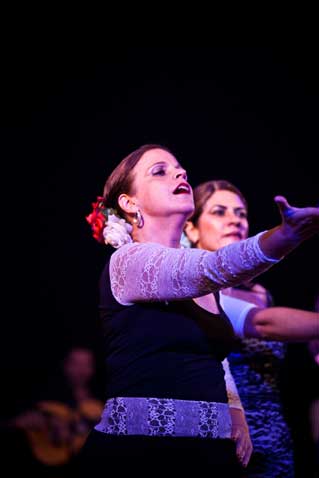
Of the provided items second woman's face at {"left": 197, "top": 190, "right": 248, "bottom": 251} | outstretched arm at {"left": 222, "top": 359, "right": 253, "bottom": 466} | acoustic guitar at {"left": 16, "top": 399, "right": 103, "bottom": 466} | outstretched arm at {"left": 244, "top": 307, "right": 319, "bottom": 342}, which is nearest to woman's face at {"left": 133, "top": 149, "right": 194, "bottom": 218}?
outstretched arm at {"left": 244, "top": 307, "right": 319, "bottom": 342}

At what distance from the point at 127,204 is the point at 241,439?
82cm

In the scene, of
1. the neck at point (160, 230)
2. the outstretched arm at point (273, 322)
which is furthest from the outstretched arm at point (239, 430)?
the neck at point (160, 230)

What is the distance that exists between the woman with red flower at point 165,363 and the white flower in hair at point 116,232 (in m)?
0.07

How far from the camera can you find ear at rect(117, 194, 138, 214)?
5.98 ft

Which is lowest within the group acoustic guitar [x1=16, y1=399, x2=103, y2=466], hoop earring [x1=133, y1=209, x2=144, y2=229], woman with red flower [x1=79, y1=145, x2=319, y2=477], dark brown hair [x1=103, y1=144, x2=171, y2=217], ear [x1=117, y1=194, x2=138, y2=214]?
acoustic guitar [x1=16, y1=399, x2=103, y2=466]

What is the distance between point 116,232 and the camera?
177 centimetres

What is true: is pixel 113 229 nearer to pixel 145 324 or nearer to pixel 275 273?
pixel 145 324

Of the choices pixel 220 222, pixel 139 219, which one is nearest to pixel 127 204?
pixel 139 219

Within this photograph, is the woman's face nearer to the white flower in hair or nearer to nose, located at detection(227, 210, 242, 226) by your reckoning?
the white flower in hair

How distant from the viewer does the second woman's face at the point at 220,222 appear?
263 cm

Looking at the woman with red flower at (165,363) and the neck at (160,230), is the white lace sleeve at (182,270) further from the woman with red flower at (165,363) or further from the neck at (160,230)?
the neck at (160,230)

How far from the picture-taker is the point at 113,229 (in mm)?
1787

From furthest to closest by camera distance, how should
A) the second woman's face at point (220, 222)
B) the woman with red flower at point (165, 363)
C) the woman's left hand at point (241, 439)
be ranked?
the second woman's face at point (220, 222) → the woman's left hand at point (241, 439) → the woman with red flower at point (165, 363)

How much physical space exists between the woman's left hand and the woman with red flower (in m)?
0.06
